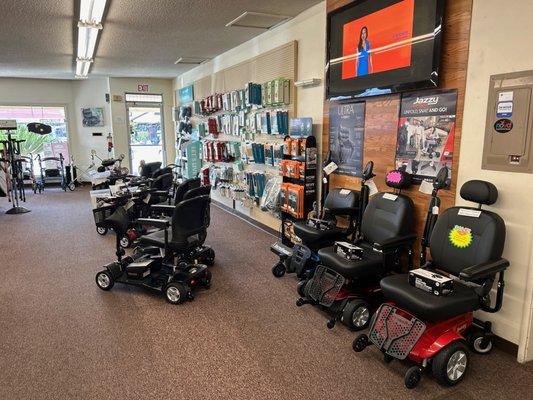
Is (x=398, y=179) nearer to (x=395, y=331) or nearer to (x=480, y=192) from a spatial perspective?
(x=480, y=192)

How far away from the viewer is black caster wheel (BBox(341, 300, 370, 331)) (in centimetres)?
280

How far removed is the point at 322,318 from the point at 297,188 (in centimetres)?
172

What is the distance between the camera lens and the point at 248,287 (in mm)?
3695

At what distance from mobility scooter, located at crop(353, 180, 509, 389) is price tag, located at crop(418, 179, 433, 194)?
0.33 meters

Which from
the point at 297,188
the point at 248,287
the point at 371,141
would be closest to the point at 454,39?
the point at 371,141

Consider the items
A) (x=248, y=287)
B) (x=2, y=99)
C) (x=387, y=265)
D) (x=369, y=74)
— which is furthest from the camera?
(x=2, y=99)

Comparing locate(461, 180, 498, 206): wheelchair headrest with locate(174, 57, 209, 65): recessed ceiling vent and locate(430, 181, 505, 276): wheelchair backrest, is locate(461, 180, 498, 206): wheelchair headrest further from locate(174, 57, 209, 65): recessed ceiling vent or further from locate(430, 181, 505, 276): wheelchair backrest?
locate(174, 57, 209, 65): recessed ceiling vent

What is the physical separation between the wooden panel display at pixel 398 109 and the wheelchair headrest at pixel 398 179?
0.11m

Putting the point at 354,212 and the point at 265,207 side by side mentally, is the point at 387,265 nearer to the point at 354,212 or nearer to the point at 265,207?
the point at 354,212

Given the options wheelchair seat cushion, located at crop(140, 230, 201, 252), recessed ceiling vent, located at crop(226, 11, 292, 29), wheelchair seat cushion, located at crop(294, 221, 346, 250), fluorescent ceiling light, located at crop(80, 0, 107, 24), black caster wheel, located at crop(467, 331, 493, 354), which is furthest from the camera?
recessed ceiling vent, located at crop(226, 11, 292, 29)

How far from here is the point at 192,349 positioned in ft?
8.73

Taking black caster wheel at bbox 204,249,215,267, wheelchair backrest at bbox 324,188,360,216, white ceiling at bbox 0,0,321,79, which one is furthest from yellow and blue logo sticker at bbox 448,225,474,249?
white ceiling at bbox 0,0,321,79

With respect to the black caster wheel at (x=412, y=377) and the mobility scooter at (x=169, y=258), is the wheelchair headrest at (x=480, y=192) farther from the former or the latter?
the mobility scooter at (x=169, y=258)

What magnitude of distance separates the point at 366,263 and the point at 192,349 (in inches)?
54.9
